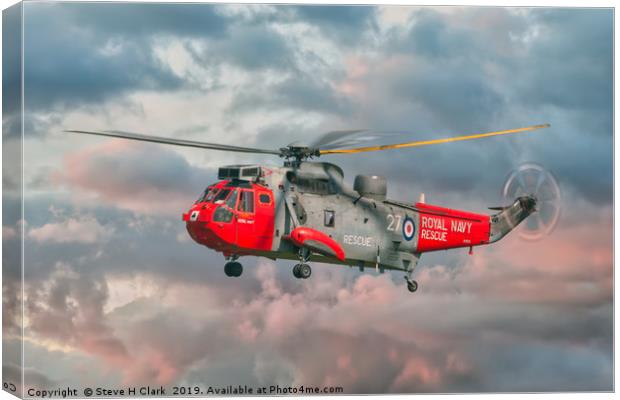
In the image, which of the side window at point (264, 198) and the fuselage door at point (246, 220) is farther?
the side window at point (264, 198)

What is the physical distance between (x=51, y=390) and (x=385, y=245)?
1124 cm

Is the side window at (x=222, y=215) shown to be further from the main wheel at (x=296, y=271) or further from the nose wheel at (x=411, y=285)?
Answer: the nose wheel at (x=411, y=285)

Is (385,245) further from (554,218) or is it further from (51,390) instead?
(51,390)

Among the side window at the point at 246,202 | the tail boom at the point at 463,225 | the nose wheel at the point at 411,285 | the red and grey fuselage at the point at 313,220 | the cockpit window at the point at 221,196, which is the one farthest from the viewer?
the tail boom at the point at 463,225

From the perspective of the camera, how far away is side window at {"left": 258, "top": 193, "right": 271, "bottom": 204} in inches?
1449

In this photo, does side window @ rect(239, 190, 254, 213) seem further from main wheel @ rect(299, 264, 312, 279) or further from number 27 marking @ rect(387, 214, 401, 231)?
number 27 marking @ rect(387, 214, 401, 231)

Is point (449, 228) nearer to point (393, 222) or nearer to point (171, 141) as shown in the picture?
point (393, 222)

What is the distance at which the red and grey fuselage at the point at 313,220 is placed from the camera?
36.1 m

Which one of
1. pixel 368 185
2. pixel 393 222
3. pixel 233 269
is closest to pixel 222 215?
pixel 233 269

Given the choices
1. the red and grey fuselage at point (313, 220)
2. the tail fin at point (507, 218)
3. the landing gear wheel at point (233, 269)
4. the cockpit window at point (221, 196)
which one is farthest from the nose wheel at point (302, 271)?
the tail fin at point (507, 218)

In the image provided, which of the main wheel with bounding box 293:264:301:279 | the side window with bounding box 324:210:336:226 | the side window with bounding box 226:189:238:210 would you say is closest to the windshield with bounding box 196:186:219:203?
the side window with bounding box 226:189:238:210

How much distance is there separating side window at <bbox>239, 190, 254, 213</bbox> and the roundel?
5923 mm

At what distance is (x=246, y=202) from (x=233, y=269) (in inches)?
87.1

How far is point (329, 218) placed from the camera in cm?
3797
